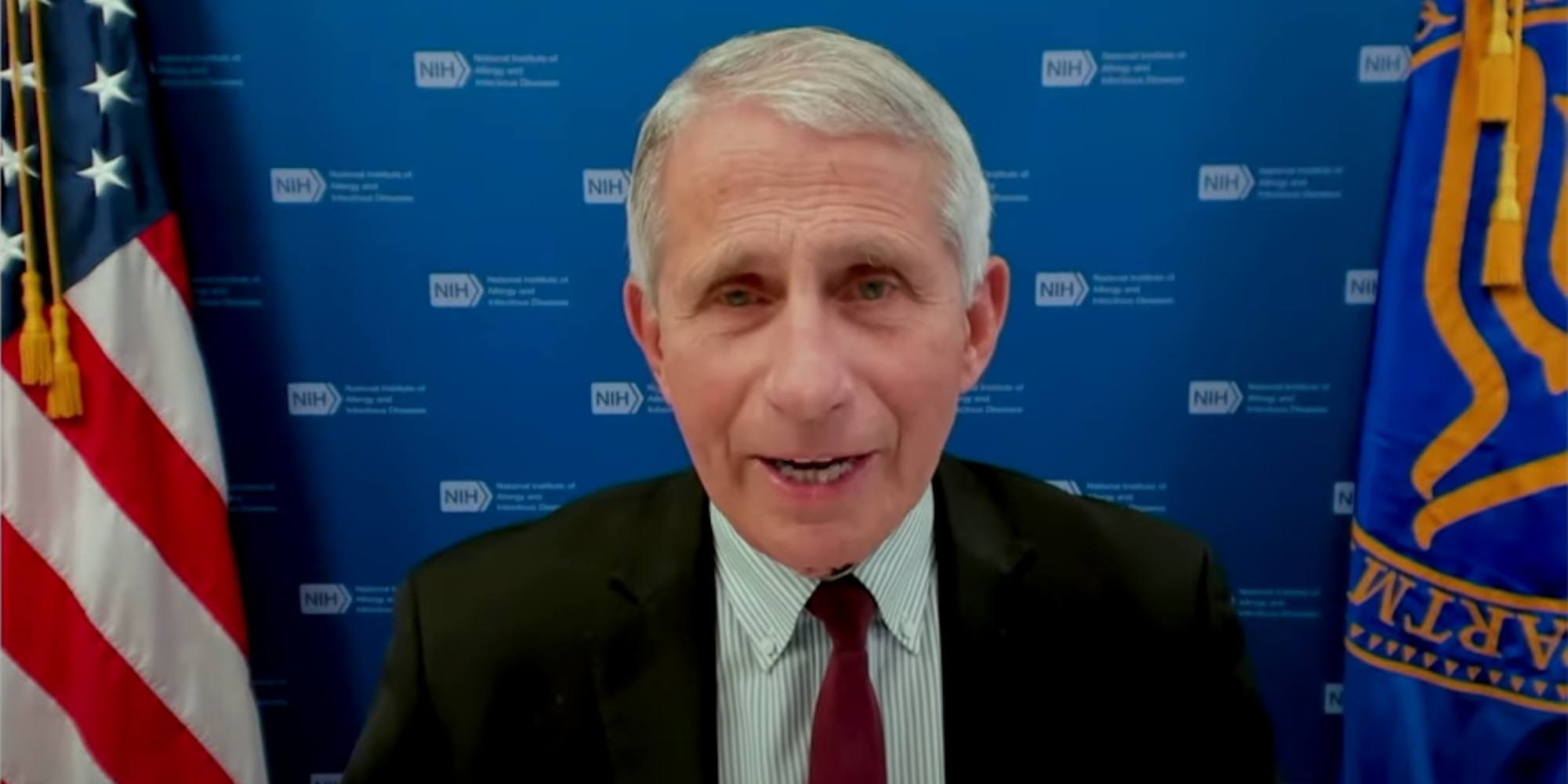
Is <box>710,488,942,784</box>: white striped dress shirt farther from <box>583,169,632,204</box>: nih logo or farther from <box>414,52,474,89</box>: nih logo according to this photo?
<box>414,52,474,89</box>: nih logo

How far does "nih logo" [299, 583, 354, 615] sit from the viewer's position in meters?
2.36

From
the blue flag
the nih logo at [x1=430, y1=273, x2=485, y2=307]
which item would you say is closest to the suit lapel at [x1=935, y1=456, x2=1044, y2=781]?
the blue flag

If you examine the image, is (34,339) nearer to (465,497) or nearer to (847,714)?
(465,497)

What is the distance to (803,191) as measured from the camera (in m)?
1.03

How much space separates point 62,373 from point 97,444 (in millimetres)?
125

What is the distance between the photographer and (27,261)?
190 cm

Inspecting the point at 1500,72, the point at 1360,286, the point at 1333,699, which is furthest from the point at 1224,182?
the point at 1333,699

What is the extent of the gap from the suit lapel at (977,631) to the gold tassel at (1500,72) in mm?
1055

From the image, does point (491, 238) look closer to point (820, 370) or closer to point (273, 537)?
point (273, 537)

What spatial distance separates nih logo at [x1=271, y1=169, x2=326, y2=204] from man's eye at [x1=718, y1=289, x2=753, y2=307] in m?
1.42

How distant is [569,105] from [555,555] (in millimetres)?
1071

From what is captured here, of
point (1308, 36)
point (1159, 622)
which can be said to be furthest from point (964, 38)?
point (1159, 622)

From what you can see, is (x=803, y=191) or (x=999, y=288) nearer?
(x=803, y=191)

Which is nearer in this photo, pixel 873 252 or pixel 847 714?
pixel 873 252
